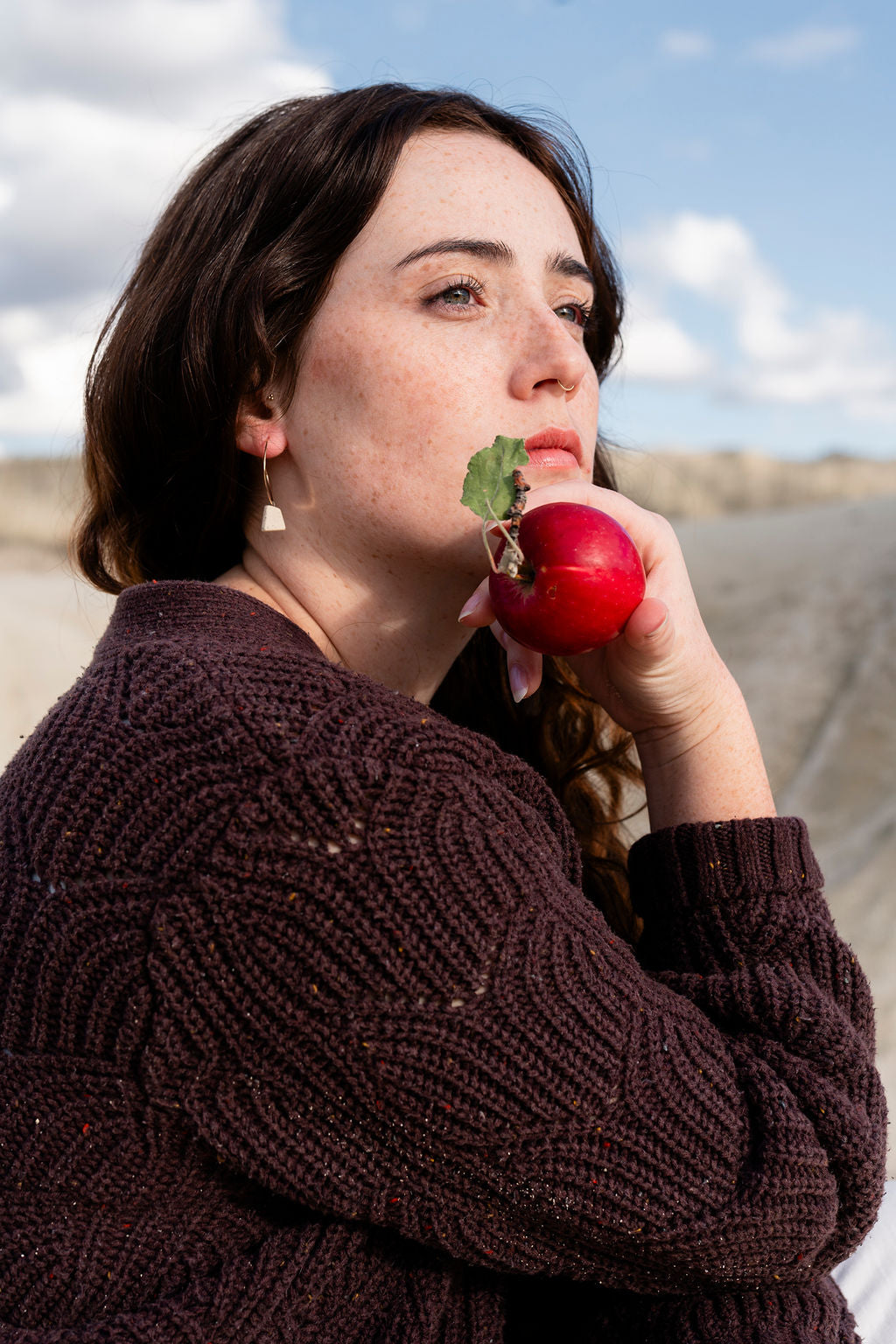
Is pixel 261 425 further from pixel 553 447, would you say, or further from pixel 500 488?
pixel 500 488

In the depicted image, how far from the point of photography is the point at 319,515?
2027 mm

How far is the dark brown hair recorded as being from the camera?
6.66ft

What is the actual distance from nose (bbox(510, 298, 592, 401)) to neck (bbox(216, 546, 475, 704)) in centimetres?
36

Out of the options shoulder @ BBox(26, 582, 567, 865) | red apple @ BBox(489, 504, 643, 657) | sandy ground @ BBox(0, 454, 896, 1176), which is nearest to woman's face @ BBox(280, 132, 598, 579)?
red apple @ BBox(489, 504, 643, 657)

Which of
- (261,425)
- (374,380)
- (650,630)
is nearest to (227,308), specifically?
(261,425)

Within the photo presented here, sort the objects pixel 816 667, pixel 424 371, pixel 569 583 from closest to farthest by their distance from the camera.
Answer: pixel 569 583 → pixel 424 371 → pixel 816 667

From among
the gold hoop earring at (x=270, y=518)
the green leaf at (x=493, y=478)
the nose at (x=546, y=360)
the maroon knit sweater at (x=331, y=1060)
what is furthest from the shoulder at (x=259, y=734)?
the nose at (x=546, y=360)

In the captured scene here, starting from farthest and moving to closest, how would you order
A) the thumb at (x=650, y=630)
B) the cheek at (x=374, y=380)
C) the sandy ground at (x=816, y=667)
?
the sandy ground at (x=816, y=667) → the cheek at (x=374, y=380) → the thumb at (x=650, y=630)

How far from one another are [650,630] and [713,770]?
338 millimetres

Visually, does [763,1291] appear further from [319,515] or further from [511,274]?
[511,274]

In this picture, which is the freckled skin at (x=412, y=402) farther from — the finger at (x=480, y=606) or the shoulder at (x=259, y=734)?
the shoulder at (x=259, y=734)

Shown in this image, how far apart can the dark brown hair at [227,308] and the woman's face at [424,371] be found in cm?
7

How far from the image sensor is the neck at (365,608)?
6.81ft

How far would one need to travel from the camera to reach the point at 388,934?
4.46 feet
